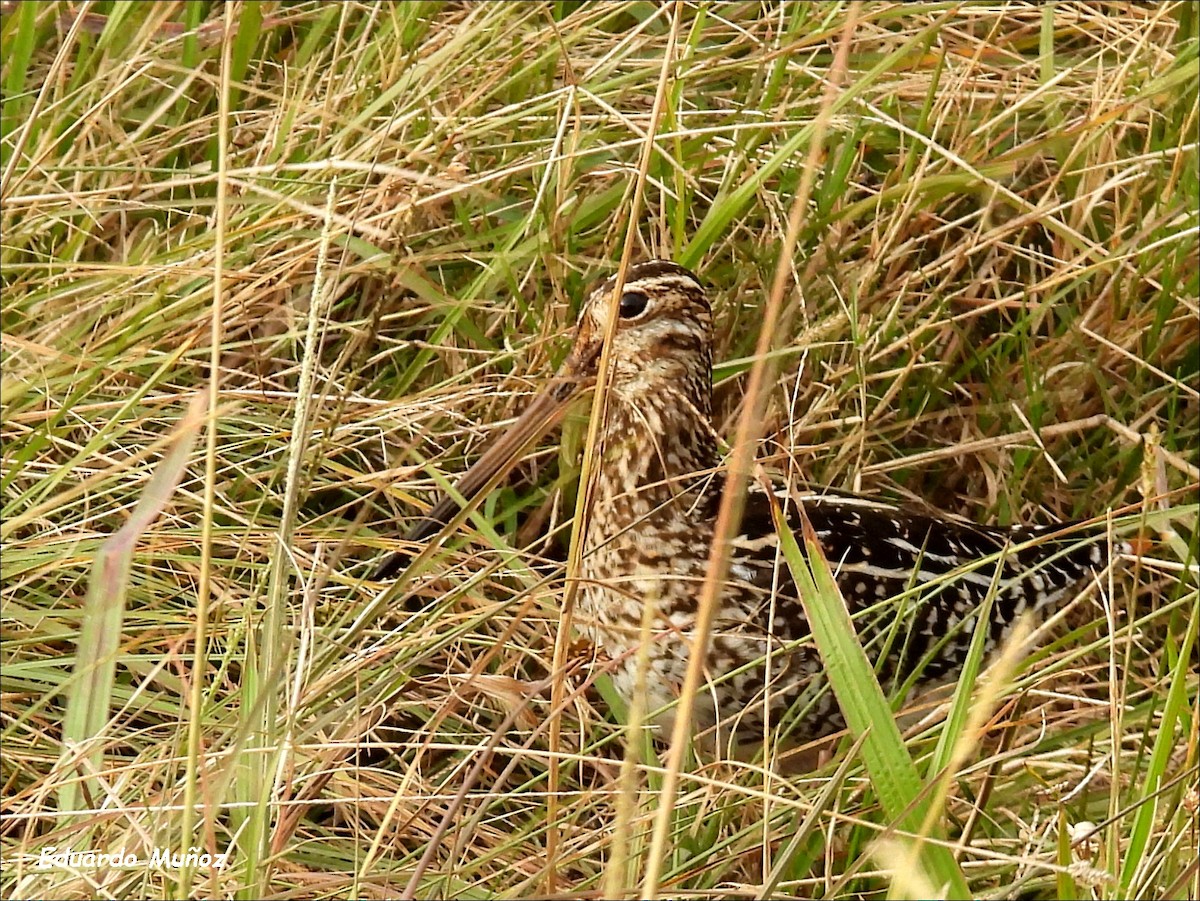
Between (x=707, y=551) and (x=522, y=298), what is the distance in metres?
0.63

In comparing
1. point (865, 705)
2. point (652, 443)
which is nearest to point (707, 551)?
point (652, 443)

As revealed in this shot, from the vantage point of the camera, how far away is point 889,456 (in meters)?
3.16

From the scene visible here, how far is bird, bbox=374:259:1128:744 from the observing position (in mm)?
2525

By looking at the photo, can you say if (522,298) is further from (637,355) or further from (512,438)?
(512,438)

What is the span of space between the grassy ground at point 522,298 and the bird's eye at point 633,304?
154 millimetres

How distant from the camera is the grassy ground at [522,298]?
2.52 m

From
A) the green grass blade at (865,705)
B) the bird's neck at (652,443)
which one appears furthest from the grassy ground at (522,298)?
the green grass blade at (865,705)

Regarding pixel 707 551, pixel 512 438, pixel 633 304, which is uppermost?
pixel 633 304

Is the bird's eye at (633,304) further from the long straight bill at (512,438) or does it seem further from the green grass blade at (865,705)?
the green grass blade at (865,705)

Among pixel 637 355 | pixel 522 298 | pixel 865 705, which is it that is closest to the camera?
pixel 865 705

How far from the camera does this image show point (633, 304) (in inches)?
108

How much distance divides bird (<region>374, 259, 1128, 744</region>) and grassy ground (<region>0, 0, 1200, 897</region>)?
0.09 m

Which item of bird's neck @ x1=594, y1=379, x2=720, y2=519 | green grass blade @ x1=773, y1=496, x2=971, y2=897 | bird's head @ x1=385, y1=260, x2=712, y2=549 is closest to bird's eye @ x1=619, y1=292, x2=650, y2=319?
bird's head @ x1=385, y1=260, x2=712, y2=549

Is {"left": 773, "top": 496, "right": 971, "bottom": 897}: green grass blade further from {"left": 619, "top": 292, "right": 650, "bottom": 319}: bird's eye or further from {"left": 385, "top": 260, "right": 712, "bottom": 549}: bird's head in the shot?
{"left": 619, "top": 292, "right": 650, "bottom": 319}: bird's eye
